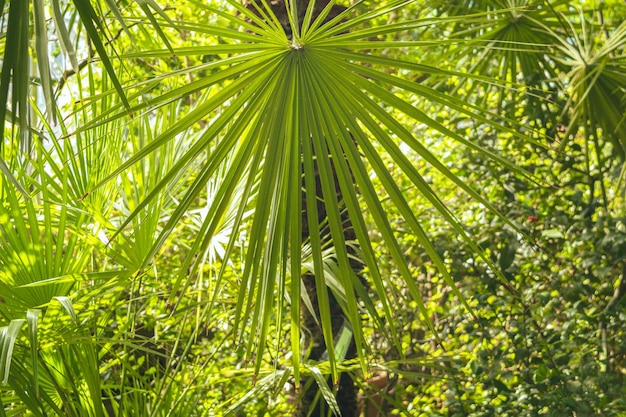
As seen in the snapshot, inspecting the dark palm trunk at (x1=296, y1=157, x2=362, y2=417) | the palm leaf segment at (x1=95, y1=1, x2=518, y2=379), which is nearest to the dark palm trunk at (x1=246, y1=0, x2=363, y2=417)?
the dark palm trunk at (x1=296, y1=157, x2=362, y2=417)

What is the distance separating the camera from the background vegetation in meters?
1.16

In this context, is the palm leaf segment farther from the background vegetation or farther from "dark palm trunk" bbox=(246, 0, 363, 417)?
"dark palm trunk" bbox=(246, 0, 363, 417)

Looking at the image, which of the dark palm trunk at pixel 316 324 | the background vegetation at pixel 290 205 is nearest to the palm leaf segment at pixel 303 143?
the background vegetation at pixel 290 205

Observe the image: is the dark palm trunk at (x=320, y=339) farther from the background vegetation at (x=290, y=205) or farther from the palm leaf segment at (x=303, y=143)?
the palm leaf segment at (x=303, y=143)

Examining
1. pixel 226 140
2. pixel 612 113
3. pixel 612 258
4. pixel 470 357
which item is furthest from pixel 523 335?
pixel 226 140

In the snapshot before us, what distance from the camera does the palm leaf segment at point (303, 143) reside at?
3.80ft

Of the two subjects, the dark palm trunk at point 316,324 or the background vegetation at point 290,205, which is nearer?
the background vegetation at point 290,205

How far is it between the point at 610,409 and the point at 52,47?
3909mm

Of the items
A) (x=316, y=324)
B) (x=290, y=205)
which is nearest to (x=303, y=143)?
(x=290, y=205)

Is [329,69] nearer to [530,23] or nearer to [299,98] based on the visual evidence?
[299,98]

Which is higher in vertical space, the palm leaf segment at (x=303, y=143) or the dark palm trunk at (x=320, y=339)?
the palm leaf segment at (x=303, y=143)

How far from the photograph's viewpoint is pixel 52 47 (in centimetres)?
479

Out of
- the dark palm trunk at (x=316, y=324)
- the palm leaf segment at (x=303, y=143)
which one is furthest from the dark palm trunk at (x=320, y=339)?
the palm leaf segment at (x=303, y=143)

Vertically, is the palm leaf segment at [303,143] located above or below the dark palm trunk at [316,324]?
above
